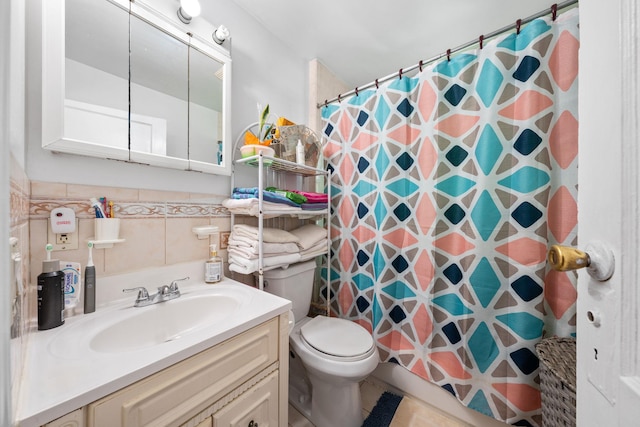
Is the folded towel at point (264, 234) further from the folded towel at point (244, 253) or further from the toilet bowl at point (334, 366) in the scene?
the toilet bowl at point (334, 366)

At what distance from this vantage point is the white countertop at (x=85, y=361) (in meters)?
0.42

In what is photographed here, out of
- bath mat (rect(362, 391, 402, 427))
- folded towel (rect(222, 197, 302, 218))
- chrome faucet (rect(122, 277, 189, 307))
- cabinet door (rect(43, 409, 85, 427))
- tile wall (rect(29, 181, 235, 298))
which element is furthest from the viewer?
bath mat (rect(362, 391, 402, 427))

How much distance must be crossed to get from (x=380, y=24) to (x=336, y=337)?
176 cm

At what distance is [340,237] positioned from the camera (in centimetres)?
156

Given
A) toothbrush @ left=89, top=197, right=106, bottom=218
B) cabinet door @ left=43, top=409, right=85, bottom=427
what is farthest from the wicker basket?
toothbrush @ left=89, top=197, right=106, bottom=218

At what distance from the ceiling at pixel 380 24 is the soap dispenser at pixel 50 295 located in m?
1.47

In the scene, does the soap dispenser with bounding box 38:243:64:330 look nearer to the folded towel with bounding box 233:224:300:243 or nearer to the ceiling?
the folded towel with bounding box 233:224:300:243

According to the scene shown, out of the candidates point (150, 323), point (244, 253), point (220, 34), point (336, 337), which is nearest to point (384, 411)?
point (336, 337)

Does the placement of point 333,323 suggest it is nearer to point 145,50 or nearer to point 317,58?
point 145,50

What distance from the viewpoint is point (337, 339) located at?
1125 millimetres

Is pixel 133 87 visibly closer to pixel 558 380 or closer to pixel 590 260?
pixel 590 260

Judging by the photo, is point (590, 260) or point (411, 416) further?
point (411, 416)

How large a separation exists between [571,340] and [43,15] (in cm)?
217

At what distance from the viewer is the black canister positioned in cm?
64
